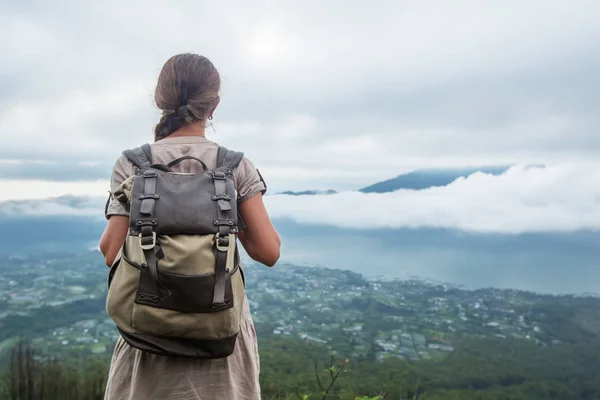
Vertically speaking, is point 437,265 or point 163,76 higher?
point 163,76

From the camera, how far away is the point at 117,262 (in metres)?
1.62

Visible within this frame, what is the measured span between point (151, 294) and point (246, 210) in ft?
1.48

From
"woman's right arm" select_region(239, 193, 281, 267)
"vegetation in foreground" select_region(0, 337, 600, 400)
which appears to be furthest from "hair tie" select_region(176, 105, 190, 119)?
"vegetation in foreground" select_region(0, 337, 600, 400)

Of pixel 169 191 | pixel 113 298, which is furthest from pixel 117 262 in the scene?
pixel 169 191

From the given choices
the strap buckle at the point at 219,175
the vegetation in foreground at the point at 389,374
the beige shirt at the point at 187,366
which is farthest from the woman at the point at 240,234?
the vegetation in foreground at the point at 389,374

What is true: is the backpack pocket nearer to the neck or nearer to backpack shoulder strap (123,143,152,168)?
backpack shoulder strap (123,143,152,168)

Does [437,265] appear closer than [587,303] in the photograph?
No

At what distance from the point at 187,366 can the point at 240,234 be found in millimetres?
505

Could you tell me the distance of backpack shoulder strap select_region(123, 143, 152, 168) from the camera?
168 centimetres

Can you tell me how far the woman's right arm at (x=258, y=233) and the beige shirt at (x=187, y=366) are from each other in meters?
0.04

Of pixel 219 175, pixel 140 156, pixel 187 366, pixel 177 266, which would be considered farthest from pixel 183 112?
pixel 187 366

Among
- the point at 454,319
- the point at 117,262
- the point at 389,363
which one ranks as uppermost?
the point at 117,262

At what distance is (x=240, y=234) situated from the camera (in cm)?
189

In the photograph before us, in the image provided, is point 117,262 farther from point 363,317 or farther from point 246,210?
point 363,317
